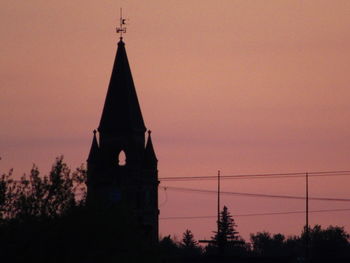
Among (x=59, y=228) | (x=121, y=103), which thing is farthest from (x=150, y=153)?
(x=59, y=228)

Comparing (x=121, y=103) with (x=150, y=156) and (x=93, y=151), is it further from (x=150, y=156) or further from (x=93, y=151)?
(x=150, y=156)

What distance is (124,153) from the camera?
139 metres

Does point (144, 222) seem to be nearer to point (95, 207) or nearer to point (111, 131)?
point (111, 131)

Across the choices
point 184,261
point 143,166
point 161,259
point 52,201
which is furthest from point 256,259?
point 52,201

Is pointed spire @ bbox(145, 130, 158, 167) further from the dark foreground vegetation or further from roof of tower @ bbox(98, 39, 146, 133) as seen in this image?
the dark foreground vegetation

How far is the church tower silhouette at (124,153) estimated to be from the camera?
137250 mm

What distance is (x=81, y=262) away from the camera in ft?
285

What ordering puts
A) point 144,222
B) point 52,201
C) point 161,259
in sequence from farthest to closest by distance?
point 144,222
point 161,259
point 52,201

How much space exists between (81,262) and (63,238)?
5.65 feet

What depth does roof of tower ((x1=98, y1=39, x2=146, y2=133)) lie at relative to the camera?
5404 inches

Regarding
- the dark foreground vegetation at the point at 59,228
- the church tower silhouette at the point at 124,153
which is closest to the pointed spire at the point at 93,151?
the church tower silhouette at the point at 124,153

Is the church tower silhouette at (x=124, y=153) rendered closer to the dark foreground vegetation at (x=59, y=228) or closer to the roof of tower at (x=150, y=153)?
the roof of tower at (x=150, y=153)

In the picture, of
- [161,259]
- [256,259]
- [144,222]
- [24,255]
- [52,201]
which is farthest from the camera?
[144,222]

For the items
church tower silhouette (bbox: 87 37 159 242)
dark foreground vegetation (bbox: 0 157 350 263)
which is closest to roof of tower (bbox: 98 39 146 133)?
church tower silhouette (bbox: 87 37 159 242)
